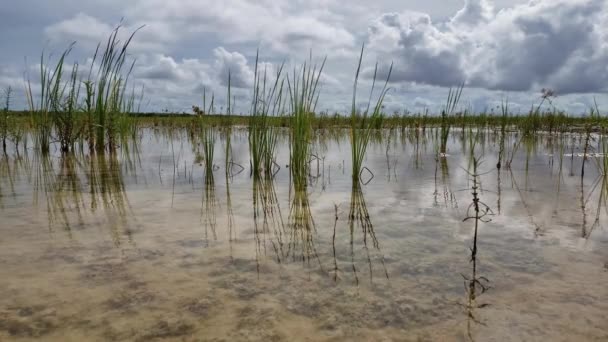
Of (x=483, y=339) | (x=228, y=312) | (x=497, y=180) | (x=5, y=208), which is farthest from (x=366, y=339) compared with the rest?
(x=497, y=180)

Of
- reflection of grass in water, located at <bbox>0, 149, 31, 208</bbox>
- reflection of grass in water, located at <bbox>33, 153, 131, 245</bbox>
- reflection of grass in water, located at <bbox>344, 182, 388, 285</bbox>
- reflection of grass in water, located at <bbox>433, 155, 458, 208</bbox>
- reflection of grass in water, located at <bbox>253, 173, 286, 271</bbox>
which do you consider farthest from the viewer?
reflection of grass in water, located at <bbox>0, 149, 31, 208</bbox>

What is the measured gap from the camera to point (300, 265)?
1592 millimetres

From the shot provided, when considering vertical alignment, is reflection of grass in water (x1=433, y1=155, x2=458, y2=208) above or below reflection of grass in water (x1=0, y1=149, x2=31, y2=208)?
above

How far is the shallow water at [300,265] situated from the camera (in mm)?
1167

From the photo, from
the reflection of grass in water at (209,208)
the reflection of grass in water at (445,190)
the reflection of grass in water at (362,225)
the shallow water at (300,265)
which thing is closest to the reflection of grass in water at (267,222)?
the shallow water at (300,265)

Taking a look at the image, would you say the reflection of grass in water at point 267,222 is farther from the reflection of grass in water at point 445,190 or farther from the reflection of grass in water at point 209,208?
the reflection of grass in water at point 445,190

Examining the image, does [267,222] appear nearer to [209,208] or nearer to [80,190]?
[209,208]

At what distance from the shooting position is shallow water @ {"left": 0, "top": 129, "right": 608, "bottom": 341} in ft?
3.83

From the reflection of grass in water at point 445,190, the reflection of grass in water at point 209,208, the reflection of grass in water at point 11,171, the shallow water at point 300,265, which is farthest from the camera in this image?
the reflection of grass in water at point 11,171

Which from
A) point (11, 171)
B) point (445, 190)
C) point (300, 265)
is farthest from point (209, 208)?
point (11, 171)

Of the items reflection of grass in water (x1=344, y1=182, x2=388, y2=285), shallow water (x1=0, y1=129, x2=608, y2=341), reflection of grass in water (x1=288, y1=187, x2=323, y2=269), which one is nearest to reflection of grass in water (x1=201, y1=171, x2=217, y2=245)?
shallow water (x1=0, y1=129, x2=608, y2=341)

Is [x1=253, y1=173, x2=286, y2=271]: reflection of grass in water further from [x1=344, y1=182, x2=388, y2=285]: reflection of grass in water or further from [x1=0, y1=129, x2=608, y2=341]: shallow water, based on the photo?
[x1=344, y1=182, x2=388, y2=285]: reflection of grass in water

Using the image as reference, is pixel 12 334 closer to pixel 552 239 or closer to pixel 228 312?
pixel 228 312

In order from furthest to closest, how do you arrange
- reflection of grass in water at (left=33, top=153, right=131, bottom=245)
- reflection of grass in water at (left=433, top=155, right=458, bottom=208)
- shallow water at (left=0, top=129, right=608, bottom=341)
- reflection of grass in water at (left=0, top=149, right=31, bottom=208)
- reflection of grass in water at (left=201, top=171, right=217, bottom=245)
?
reflection of grass in water at (left=0, top=149, right=31, bottom=208) → reflection of grass in water at (left=433, top=155, right=458, bottom=208) → reflection of grass in water at (left=33, top=153, right=131, bottom=245) → reflection of grass in water at (left=201, top=171, right=217, bottom=245) → shallow water at (left=0, top=129, right=608, bottom=341)
